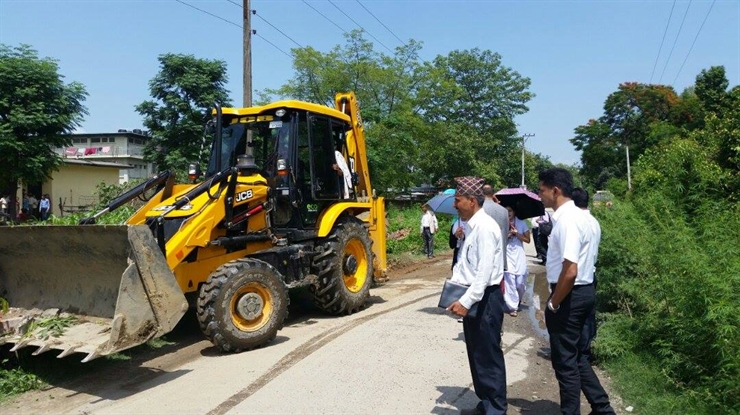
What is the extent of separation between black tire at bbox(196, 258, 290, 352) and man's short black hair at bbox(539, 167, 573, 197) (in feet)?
11.9

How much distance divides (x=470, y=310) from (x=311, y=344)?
3156mm

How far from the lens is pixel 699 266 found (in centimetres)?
535

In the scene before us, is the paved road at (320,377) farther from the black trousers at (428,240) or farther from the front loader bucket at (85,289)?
the black trousers at (428,240)

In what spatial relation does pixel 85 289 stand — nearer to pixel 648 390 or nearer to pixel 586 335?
pixel 586 335

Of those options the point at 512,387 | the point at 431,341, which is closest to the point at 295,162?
the point at 431,341

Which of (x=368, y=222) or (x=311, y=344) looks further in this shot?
(x=368, y=222)

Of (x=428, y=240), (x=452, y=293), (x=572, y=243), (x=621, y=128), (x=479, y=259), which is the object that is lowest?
(x=428, y=240)

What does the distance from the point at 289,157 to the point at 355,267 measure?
82.3 inches

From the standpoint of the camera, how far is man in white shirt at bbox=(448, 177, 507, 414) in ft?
13.9

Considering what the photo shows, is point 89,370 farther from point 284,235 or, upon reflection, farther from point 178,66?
point 178,66

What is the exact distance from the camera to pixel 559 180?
443cm

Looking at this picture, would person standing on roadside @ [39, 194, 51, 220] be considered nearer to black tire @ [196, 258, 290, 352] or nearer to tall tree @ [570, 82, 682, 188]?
black tire @ [196, 258, 290, 352]

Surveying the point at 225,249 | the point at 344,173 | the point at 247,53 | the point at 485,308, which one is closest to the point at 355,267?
the point at 344,173

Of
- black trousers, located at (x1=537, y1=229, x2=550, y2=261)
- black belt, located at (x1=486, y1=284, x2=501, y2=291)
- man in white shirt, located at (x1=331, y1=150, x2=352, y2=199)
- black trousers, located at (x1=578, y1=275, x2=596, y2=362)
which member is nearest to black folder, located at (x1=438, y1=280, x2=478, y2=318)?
black belt, located at (x1=486, y1=284, x2=501, y2=291)
